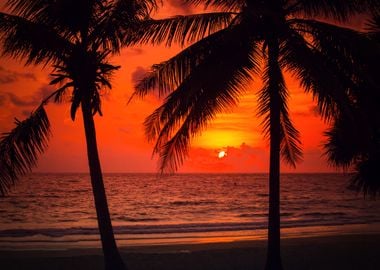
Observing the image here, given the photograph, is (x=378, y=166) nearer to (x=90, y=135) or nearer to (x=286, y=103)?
(x=286, y=103)

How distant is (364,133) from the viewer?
8.54m

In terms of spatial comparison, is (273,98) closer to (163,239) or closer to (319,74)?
(319,74)

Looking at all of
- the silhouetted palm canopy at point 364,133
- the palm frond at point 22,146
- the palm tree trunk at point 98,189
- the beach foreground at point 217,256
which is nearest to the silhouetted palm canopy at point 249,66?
the silhouetted palm canopy at point 364,133

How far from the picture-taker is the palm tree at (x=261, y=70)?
8.13 meters

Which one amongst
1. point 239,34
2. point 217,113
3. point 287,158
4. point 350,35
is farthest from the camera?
point 287,158

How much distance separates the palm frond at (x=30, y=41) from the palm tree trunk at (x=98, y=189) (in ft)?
3.82

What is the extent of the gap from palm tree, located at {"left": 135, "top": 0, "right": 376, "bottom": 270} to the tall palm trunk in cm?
2

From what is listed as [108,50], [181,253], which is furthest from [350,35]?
[181,253]

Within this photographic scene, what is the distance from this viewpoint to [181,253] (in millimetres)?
15141

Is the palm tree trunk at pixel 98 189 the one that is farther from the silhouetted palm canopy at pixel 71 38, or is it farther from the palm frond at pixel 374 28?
the palm frond at pixel 374 28

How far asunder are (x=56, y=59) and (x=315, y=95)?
530 cm

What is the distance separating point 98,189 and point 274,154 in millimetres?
3764

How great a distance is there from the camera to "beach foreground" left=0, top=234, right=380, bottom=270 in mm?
12789

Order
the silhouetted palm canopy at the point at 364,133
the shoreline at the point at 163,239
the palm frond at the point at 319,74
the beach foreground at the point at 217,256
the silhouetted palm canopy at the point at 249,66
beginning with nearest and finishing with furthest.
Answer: the palm frond at the point at 319,74, the silhouetted palm canopy at the point at 249,66, the silhouetted palm canopy at the point at 364,133, the beach foreground at the point at 217,256, the shoreline at the point at 163,239
